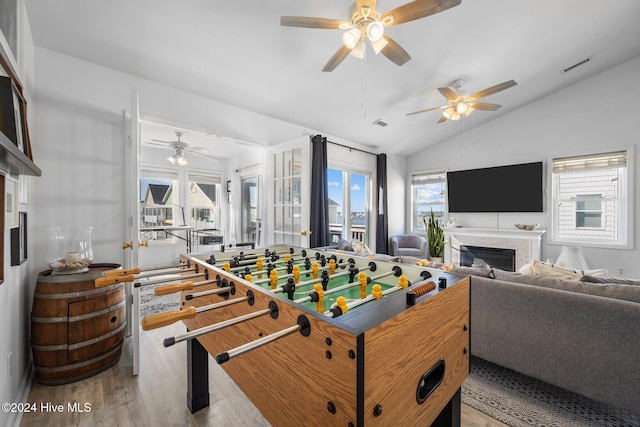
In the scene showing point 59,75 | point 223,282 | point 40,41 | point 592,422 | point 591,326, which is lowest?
point 592,422

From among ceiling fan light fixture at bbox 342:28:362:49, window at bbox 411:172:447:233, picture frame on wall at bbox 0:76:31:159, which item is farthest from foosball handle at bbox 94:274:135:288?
window at bbox 411:172:447:233

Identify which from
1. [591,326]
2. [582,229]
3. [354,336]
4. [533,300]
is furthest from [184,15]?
[582,229]

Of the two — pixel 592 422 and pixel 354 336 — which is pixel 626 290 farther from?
pixel 354 336

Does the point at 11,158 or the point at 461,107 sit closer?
the point at 11,158

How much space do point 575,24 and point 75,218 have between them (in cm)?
541

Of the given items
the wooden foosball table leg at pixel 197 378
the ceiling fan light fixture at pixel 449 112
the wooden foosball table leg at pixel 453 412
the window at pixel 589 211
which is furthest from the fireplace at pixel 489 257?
the wooden foosball table leg at pixel 197 378

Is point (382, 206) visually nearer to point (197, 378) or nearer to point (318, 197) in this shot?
point (318, 197)

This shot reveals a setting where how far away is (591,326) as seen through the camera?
1.47 meters

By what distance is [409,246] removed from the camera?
17.6 feet

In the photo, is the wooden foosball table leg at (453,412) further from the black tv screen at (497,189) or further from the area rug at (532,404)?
the black tv screen at (497,189)

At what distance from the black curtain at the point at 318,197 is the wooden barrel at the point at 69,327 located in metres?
2.30

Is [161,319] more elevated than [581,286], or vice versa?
[161,319]

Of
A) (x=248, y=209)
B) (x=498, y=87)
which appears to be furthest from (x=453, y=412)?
(x=248, y=209)

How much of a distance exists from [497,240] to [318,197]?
338 cm
